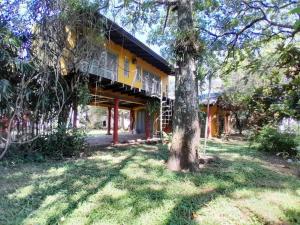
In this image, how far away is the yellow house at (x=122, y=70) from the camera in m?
10.6

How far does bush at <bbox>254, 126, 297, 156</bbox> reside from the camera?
12930mm

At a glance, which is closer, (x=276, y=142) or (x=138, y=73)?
(x=276, y=142)

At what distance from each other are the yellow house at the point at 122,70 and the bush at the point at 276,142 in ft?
15.9

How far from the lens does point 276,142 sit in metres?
13.5

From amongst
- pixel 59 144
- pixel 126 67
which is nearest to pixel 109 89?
pixel 126 67

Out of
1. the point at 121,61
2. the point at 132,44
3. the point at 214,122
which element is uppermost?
the point at 132,44

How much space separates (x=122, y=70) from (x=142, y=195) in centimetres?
1021

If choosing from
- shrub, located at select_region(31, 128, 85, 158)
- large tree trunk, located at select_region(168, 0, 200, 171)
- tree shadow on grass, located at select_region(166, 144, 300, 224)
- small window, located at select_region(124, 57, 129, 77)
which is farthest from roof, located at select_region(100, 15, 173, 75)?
tree shadow on grass, located at select_region(166, 144, 300, 224)

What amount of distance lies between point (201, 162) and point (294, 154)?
5534 millimetres

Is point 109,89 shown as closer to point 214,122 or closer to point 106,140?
point 106,140

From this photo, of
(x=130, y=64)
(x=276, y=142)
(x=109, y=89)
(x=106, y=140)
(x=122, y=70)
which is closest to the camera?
(x=276, y=142)

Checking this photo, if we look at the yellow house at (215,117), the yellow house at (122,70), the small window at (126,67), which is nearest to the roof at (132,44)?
the yellow house at (122,70)

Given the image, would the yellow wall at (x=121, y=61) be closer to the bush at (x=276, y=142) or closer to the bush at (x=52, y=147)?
the bush at (x=52, y=147)

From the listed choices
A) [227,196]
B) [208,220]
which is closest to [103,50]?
[227,196]
